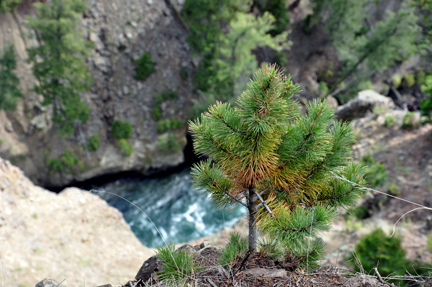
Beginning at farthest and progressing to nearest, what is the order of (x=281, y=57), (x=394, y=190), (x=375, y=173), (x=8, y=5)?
(x=281, y=57) → (x=8, y=5) → (x=375, y=173) → (x=394, y=190)

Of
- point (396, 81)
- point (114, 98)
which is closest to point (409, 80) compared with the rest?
point (396, 81)

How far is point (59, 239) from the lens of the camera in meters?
7.66

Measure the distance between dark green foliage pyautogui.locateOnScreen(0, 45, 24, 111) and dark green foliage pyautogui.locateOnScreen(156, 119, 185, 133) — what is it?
796 centimetres

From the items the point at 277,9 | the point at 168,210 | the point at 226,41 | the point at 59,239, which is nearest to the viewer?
the point at 59,239

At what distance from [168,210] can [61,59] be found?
1001 cm

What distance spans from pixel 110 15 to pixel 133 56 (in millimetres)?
3305

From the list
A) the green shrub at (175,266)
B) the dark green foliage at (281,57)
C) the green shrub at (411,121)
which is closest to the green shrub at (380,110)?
the green shrub at (411,121)

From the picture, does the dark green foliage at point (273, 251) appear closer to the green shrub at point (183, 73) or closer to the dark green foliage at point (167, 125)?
the dark green foliage at point (167, 125)

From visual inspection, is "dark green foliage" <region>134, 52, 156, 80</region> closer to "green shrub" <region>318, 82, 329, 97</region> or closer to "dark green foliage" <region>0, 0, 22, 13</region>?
"dark green foliage" <region>0, 0, 22, 13</region>

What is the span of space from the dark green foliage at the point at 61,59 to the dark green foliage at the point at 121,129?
1823 mm

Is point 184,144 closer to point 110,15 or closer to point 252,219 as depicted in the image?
point 110,15

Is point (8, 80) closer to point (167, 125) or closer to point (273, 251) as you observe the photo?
point (167, 125)

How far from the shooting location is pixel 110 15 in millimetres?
19078

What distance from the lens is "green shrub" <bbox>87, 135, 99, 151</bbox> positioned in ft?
54.2
